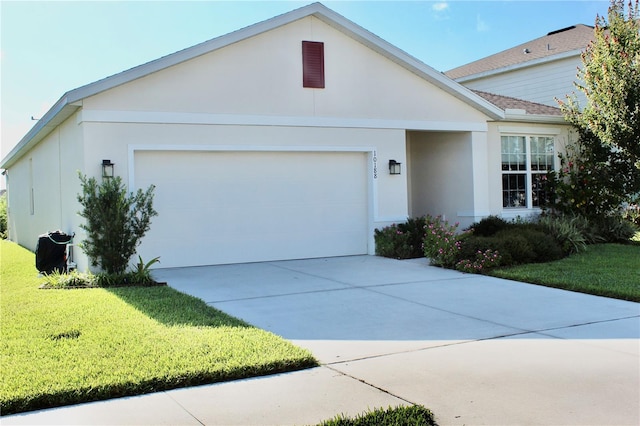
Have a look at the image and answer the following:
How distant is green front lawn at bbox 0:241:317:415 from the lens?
Answer: 4922 millimetres

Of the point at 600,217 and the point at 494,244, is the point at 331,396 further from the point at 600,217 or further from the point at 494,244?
the point at 600,217

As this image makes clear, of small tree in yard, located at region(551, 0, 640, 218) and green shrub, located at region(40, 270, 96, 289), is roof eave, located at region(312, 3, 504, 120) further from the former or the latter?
green shrub, located at region(40, 270, 96, 289)

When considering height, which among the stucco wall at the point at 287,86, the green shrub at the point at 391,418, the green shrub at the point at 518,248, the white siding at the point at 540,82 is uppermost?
the white siding at the point at 540,82

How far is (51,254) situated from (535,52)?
18.5m

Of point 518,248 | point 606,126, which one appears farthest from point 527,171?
point 518,248

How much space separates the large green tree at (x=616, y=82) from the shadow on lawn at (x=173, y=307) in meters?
10.8

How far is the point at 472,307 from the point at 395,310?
1049mm

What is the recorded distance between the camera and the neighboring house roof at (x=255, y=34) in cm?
1152

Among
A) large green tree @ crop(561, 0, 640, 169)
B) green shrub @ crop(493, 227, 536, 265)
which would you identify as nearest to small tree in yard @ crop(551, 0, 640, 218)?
large green tree @ crop(561, 0, 640, 169)

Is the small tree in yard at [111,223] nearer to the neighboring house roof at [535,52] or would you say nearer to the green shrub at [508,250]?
the green shrub at [508,250]

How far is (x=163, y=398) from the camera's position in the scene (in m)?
4.78

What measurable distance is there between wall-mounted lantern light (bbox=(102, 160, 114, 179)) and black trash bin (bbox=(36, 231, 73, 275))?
1606 millimetres

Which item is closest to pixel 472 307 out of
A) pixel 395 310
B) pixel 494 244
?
pixel 395 310

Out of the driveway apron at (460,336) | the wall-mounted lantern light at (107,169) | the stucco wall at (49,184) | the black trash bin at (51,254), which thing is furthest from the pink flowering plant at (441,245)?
the black trash bin at (51,254)
